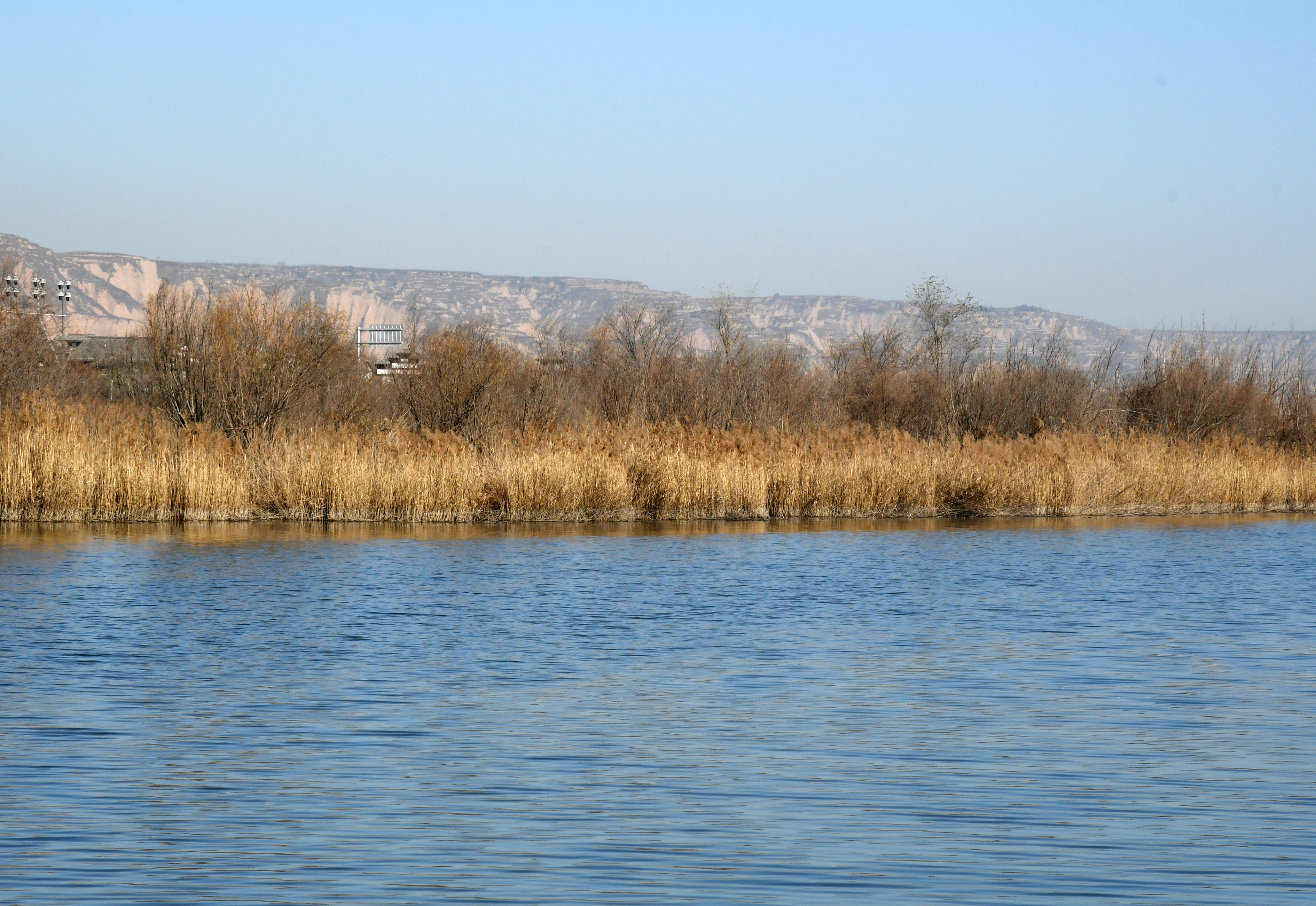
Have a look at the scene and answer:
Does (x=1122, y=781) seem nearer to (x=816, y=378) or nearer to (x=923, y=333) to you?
(x=816, y=378)

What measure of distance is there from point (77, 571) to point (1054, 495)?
17751mm

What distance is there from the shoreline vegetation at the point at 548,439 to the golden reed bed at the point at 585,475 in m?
0.04

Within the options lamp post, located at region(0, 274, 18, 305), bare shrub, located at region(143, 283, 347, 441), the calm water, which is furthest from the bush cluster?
the calm water

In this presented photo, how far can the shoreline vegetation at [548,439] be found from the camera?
22.5 m

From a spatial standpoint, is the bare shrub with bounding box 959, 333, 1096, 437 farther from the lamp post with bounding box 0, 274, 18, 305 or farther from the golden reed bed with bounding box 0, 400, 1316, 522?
Answer: the lamp post with bounding box 0, 274, 18, 305

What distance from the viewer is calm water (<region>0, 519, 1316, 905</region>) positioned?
5.81 metres

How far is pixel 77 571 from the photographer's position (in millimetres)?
16469

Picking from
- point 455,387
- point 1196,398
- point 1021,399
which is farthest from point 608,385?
point 1196,398

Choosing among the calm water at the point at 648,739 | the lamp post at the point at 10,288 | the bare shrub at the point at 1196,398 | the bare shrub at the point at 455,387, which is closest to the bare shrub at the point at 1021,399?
the bare shrub at the point at 1196,398

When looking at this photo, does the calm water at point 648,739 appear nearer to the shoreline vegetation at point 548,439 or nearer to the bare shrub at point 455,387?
the shoreline vegetation at point 548,439

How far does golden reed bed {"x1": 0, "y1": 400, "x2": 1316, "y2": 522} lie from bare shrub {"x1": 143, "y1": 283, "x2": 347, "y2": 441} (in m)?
1.12

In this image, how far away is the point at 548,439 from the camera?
79.1 ft

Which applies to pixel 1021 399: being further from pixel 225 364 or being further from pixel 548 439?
pixel 225 364

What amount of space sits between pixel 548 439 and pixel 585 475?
898 millimetres
